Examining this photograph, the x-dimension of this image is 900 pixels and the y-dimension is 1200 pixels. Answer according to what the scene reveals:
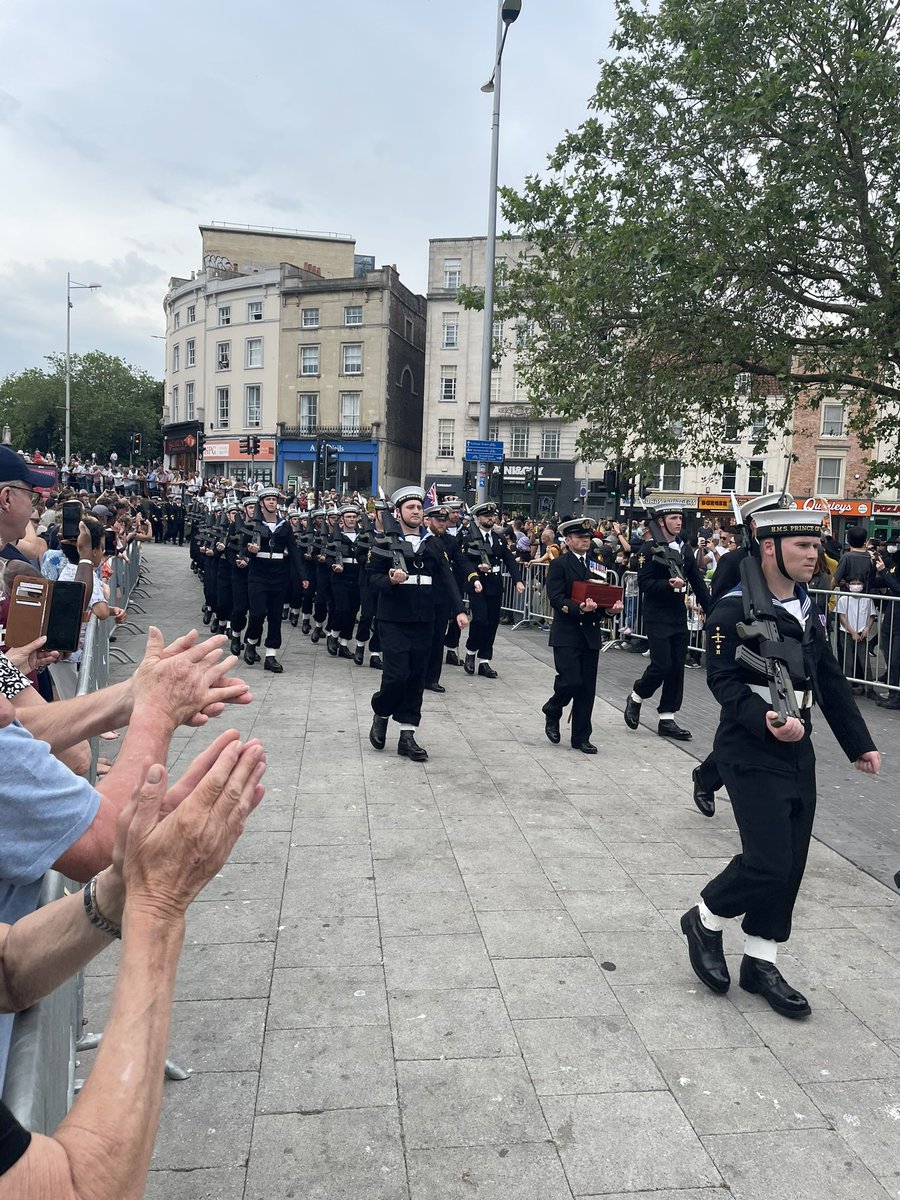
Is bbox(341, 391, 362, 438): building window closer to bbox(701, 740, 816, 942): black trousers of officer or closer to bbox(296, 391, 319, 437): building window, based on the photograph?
bbox(296, 391, 319, 437): building window

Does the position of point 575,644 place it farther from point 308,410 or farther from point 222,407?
point 222,407

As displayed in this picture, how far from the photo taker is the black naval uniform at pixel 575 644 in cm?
772

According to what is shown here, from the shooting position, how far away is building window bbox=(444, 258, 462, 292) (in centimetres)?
4844

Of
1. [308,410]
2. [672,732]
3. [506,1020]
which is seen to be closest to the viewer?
[506,1020]

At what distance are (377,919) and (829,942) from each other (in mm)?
2206

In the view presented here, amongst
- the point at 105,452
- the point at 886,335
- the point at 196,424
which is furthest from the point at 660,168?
the point at 105,452

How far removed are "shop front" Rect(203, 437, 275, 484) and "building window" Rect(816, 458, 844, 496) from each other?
29.4 metres

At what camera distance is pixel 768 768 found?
381 cm

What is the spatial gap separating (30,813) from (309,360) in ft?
162

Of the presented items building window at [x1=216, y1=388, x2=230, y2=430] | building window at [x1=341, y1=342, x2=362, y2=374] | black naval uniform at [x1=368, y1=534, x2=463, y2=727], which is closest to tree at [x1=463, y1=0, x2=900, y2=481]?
black naval uniform at [x1=368, y1=534, x2=463, y2=727]

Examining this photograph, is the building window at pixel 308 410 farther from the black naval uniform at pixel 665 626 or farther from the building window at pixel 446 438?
the black naval uniform at pixel 665 626

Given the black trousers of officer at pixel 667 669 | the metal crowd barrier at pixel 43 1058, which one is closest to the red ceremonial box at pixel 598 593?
the black trousers of officer at pixel 667 669

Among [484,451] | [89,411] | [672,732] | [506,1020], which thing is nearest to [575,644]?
[672,732]

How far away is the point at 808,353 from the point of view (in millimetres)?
13758
